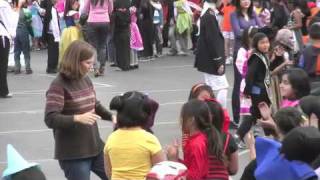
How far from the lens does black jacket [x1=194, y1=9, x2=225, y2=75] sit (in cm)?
1003

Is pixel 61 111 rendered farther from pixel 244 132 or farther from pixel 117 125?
pixel 244 132

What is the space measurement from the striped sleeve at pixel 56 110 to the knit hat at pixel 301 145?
2.05 meters

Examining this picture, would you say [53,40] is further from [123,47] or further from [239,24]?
[239,24]

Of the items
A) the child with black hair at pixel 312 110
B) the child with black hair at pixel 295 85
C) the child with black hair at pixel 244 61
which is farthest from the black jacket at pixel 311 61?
the child with black hair at pixel 312 110

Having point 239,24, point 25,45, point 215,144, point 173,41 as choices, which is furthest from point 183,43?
point 215,144

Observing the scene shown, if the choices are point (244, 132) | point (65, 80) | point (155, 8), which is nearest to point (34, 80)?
point (155, 8)

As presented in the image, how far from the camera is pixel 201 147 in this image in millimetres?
5164

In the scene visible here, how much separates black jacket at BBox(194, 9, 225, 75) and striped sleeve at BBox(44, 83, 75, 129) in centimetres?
427

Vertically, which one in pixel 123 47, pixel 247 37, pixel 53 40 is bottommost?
pixel 123 47

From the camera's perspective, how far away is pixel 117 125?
5.54 metres

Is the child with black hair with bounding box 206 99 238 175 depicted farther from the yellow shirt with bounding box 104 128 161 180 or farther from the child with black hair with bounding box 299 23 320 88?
the child with black hair with bounding box 299 23 320 88

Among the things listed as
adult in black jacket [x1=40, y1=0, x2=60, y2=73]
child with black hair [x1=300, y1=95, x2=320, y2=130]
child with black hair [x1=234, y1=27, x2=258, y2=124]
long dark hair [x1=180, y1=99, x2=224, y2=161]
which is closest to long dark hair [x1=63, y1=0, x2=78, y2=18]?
adult in black jacket [x1=40, y1=0, x2=60, y2=73]

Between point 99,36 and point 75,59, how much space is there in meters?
9.56

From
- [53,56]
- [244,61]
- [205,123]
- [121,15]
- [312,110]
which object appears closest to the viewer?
[205,123]
